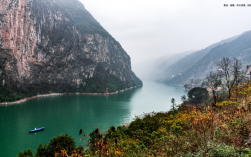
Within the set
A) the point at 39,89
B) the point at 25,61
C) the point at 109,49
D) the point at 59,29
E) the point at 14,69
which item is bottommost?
the point at 39,89

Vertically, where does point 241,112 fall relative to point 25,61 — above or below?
below

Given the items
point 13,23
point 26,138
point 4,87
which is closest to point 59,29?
point 13,23

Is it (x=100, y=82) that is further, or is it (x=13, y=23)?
(x=100, y=82)

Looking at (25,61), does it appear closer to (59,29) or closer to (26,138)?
(59,29)

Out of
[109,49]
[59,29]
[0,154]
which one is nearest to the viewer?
[0,154]

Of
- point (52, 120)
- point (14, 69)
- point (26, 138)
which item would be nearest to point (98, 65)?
point (14, 69)

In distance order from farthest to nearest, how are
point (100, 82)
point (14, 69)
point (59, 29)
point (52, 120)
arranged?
point (100, 82) < point (59, 29) < point (14, 69) < point (52, 120)
